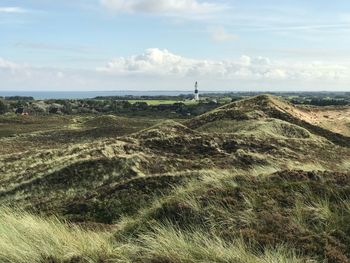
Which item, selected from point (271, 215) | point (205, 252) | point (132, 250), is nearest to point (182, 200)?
point (271, 215)

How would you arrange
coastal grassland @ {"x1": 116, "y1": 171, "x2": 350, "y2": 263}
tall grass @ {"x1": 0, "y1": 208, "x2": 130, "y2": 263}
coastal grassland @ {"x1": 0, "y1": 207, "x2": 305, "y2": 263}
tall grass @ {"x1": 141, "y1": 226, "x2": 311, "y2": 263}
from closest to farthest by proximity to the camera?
tall grass @ {"x1": 141, "y1": 226, "x2": 311, "y2": 263} < coastal grassland @ {"x1": 0, "y1": 207, "x2": 305, "y2": 263} < tall grass @ {"x1": 0, "y1": 208, "x2": 130, "y2": 263} < coastal grassland @ {"x1": 116, "y1": 171, "x2": 350, "y2": 263}

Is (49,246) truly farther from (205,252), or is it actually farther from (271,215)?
(271,215)

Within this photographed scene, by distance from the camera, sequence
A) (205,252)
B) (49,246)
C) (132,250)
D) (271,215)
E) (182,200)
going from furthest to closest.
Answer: (182,200) < (271,215) < (49,246) < (132,250) < (205,252)

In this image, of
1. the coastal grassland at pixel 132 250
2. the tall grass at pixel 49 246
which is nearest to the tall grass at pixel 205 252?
the coastal grassland at pixel 132 250

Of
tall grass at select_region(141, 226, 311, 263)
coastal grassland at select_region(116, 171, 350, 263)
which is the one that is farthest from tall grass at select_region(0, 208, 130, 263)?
coastal grassland at select_region(116, 171, 350, 263)

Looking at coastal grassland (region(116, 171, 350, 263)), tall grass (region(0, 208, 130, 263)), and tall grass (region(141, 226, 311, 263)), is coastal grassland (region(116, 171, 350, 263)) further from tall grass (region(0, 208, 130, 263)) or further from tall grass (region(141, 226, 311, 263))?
tall grass (region(0, 208, 130, 263))

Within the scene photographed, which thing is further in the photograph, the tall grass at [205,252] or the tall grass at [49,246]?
the tall grass at [49,246]

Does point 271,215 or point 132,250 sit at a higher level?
point 271,215

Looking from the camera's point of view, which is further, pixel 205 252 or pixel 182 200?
pixel 182 200

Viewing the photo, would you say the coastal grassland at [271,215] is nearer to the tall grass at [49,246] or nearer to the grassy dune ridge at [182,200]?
the grassy dune ridge at [182,200]

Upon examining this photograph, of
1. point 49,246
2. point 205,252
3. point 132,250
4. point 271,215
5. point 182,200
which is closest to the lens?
point 205,252

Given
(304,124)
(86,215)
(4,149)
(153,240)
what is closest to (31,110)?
(4,149)

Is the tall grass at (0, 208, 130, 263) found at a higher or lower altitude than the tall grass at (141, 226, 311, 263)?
lower

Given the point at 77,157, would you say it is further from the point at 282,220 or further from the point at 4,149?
the point at 4,149
